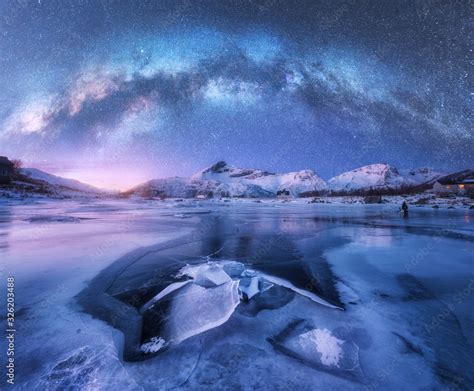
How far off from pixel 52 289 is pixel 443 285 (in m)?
7.84

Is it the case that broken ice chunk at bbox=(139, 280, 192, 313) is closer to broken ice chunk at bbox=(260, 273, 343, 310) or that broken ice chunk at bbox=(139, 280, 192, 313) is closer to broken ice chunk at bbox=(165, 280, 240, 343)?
broken ice chunk at bbox=(165, 280, 240, 343)

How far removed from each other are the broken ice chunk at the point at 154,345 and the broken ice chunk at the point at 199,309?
0.43 feet

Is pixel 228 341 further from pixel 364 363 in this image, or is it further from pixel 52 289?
pixel 52 289

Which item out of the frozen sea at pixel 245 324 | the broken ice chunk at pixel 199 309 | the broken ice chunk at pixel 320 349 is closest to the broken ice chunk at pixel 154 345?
the frozen sea at pixel 245 324

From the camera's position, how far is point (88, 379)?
8.36 ft

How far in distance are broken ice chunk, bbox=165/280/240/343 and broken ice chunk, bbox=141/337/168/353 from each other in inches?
5.1

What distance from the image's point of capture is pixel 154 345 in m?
3.15

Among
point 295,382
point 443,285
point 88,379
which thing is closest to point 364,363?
point 295,382

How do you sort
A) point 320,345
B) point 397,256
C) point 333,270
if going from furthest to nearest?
point 397,256 < point 333,270 < point 320,345

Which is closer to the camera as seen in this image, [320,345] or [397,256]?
[320,345]

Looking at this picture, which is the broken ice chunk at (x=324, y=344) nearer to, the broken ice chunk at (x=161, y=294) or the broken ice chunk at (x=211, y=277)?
the broken ice chunk at (x=211, y=277)

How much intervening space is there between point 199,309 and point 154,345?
3.06ft

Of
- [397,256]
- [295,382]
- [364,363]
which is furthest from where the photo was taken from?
[397,256]

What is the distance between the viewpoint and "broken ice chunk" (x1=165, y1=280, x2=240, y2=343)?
349 centimetres
